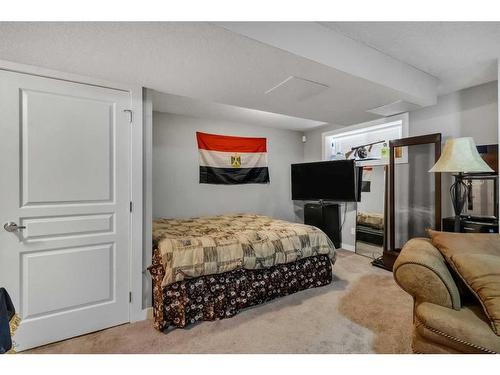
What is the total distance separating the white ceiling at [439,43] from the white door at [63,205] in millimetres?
1985

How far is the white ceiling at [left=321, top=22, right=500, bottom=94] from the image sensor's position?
1718mm

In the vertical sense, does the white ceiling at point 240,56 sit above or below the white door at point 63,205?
above

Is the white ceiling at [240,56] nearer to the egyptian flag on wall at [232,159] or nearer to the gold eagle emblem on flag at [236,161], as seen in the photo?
the egyptian flag on wall at [232,159]

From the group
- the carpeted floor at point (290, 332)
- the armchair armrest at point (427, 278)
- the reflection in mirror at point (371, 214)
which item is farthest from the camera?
the reflection in mirror at point (371, 214)

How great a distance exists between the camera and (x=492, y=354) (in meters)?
1.08

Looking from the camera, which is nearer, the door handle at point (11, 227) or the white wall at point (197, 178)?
the door handle at point (11, 227)

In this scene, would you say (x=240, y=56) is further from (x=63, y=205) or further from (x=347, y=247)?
(x=347, y=247)

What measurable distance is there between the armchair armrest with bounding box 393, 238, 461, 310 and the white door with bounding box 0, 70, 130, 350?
209 cm

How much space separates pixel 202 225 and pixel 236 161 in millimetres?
1583

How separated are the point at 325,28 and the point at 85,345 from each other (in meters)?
2.93

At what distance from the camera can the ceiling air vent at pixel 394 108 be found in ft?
9.16

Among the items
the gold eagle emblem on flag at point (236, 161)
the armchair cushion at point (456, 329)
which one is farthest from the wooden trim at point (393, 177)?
the gold eagle emblem on flag at point (236, 161)

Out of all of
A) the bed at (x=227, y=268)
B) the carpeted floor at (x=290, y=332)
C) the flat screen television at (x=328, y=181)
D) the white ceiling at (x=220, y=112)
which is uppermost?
the white ceiling at (x=220, y=112)

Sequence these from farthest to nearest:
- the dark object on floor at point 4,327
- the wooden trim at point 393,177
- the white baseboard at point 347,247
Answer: the white baseboard at point 347,247 < the wooden trim at point 393,177 < the dark object on floor at point 4,327
